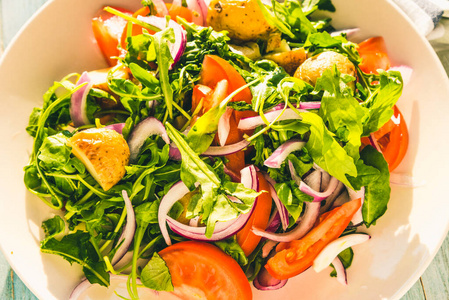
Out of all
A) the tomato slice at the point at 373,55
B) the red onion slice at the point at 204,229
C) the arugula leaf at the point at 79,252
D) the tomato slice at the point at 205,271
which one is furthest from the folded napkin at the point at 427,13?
the arugula leaf at the point at 79,252

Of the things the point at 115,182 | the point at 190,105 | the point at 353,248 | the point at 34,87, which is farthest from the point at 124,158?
the point at 353,248

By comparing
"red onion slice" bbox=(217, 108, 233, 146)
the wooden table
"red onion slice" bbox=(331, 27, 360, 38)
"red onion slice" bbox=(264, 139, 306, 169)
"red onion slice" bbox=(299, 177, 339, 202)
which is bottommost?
the wooden table

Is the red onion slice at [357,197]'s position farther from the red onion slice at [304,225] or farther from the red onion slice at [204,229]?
the red onion slice at [204,229]

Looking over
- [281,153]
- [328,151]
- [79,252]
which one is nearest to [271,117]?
[281,153]

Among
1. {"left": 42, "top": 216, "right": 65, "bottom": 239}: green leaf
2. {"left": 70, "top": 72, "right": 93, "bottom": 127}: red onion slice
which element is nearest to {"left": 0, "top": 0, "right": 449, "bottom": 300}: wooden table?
{"left": 42, "top": 216, "right": 65, "bottom": 239}: green leaf

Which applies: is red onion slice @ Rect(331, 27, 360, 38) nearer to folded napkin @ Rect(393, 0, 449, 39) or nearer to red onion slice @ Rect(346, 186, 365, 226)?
folded napkin @ Rect(393, 0, 449, 39)
